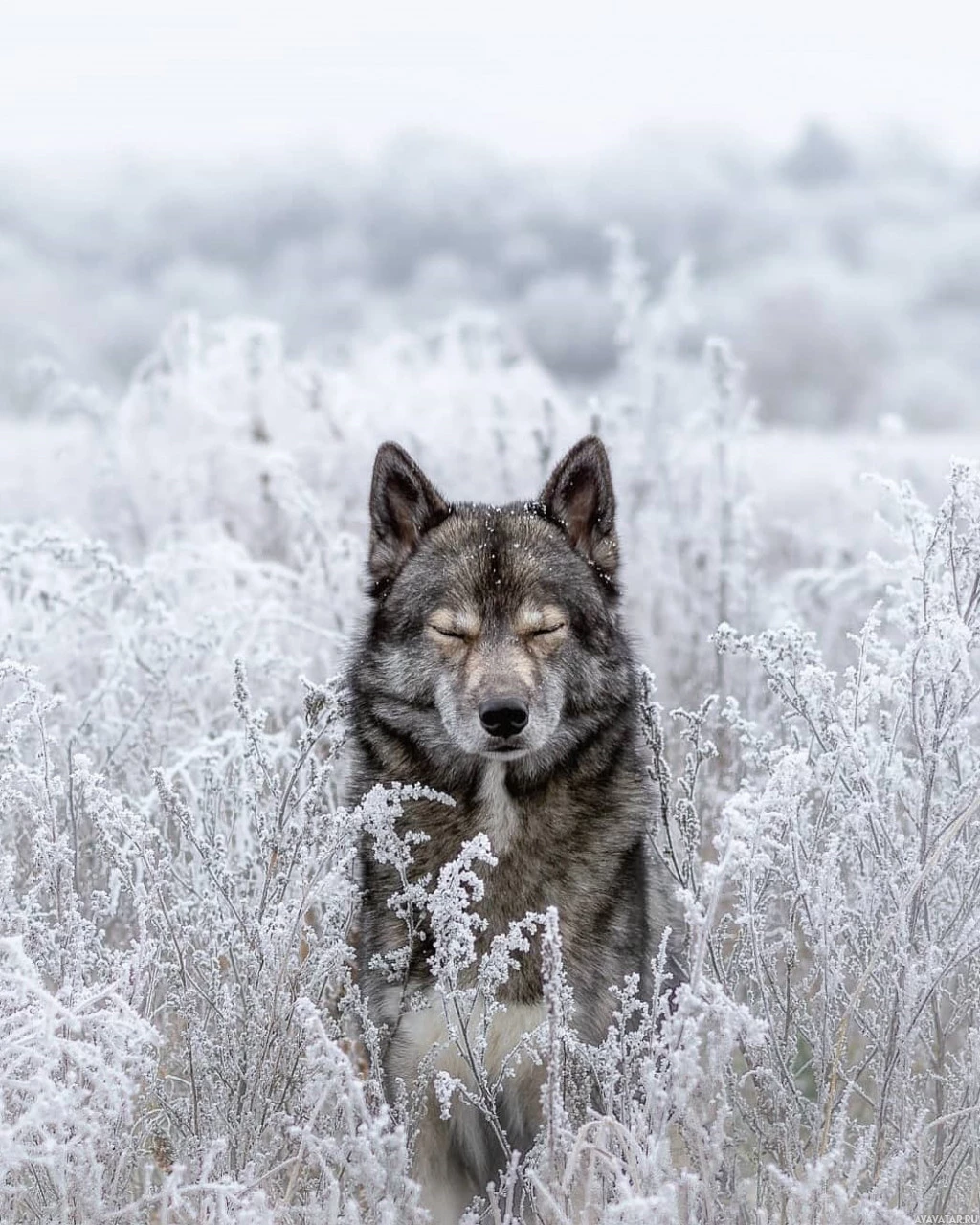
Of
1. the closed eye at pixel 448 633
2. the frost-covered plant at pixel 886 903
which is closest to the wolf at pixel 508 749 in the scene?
the closed eye at pixel 448 633

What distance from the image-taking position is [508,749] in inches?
129

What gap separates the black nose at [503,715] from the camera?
3207 mm

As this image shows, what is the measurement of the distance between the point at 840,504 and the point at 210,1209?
11629 millimetres

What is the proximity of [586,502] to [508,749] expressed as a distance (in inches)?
35.3

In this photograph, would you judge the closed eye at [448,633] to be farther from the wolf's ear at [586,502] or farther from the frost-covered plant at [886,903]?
the frost-covered plant at [886,903]

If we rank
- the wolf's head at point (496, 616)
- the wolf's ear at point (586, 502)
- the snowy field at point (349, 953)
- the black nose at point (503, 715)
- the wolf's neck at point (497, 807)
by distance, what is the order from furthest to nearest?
1. the wolf's ear at point (586, 502)
2. the wolf's neck at point (497, 807)
3. the wolf's head at point (496, 616)
4. the black nose at point (503, 715)
5. the snowy field at point (349, 953)

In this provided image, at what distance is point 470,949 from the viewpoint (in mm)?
2732

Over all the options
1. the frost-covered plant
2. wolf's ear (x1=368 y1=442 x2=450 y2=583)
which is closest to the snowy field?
the frost-covered plant

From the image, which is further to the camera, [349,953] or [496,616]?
[496,616]

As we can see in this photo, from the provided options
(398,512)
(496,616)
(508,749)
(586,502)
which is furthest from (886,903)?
(398,512)

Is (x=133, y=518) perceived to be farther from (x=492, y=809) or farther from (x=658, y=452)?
(x=492, y=809)

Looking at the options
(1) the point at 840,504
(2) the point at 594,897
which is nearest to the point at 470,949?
(2) the point at 594,897

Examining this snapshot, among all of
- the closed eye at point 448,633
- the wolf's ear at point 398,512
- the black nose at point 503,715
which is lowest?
the black nose at point 503,715

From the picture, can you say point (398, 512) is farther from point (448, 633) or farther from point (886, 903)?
point (886, 903)
